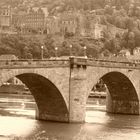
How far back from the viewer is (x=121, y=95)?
249 feet

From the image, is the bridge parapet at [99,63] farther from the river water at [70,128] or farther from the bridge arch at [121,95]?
the river water at [70,128]

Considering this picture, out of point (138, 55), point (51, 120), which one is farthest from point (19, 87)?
point (51, 120)

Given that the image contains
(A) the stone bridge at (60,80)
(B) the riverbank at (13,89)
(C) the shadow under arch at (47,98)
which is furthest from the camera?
(B) the riverbank at (13,89)

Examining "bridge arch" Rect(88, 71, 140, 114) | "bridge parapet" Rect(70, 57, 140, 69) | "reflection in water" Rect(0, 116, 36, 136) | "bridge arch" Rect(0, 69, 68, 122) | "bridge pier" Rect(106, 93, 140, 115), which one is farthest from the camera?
"bridge pier" Rect(106, 93, 140, 115)

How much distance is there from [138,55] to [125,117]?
85.1 metres

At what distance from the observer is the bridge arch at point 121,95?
7444 centimetres

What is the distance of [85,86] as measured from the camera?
Result: 6372cm

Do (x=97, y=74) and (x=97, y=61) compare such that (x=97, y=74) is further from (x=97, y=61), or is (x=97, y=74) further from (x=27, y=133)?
(x=27, y=133)

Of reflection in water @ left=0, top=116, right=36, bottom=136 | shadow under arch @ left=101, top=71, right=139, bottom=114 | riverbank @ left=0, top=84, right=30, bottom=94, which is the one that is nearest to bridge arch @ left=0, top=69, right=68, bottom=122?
reflection in water @ left=0, top=116, right=36, bottom=136

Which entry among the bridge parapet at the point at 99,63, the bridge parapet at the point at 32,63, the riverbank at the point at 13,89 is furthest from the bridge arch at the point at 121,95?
the riverbank at the point at 13,89

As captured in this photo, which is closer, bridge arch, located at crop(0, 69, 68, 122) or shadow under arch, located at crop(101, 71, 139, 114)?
bridge arch, located at crop(0, 69, 68, 122)

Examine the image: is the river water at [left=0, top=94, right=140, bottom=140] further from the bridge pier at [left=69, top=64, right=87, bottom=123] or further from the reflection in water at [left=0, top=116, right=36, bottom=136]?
the bridge pier at [left=69, top=64, right=87, bottom=123]

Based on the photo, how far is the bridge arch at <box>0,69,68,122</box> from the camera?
59.2 m

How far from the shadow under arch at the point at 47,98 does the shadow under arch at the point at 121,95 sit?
41.8ft
